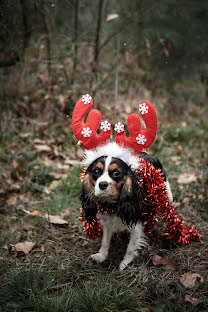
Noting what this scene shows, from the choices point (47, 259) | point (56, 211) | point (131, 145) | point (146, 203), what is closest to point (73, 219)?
point (56, 211)

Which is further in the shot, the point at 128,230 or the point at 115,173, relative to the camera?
the point at 128,230

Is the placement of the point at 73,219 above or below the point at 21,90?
below

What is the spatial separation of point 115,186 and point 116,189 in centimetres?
3

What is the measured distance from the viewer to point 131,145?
2.32m

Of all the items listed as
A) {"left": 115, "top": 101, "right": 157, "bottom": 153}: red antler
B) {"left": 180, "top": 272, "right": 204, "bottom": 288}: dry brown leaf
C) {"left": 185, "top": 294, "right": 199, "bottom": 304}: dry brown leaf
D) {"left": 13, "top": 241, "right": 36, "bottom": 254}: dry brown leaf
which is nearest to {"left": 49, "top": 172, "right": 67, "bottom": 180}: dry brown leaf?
{"left": 13, "top": 241, "right": 36, "bottom": 254}: dry brown leaf

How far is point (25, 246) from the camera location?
2.57 metres

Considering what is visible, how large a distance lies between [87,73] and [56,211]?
9.42 ft

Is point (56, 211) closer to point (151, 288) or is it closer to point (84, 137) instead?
point (84, 137)

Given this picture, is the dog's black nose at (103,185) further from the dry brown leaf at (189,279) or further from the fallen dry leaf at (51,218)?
the fallen dry leaf at (51,218)

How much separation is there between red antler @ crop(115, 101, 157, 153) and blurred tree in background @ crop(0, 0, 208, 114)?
171 cm

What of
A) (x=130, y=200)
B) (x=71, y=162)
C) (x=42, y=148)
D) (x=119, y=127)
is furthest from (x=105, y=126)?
(x=42, y=148)

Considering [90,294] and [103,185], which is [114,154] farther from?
[90,294]

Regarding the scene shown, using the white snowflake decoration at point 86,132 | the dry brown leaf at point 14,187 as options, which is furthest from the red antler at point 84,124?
the dry brown leaf at point 14,187

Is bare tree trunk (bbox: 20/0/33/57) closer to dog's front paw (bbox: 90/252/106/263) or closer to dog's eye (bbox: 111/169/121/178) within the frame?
dog's eye (bbox: 111/169/121/178)
